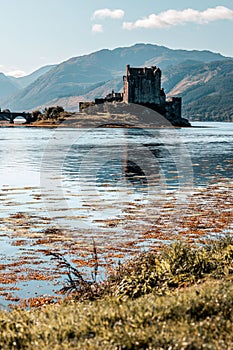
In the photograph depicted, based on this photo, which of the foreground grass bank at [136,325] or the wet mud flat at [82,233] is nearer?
the foreground grass bank at [136,325]

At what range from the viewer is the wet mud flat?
14.8 meters

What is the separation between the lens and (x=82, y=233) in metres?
20.4

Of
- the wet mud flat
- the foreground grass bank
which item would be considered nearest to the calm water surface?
the wet mud flat

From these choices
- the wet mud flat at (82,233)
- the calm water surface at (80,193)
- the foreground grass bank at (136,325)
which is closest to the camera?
the foreground grass bank at (136,325)

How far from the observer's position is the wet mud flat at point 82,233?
48.6 feet

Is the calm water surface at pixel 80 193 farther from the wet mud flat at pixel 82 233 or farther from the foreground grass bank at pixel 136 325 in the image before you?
the foreground grass bank at pixel 136 325

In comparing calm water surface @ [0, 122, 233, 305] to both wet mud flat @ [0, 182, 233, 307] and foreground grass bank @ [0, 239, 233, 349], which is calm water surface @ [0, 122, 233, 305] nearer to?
wet mud flat @ [0, 182, 233, 307]

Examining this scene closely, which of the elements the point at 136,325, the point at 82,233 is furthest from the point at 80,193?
the point at 136,325

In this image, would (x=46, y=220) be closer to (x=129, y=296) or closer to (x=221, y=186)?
(x=129, y=296)

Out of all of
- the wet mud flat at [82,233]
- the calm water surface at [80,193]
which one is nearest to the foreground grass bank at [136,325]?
the wet mud flat at [82,233]

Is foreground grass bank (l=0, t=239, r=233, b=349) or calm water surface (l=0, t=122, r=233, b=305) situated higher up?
foreground grass bank (l=0, t=239, r=233, b=349)

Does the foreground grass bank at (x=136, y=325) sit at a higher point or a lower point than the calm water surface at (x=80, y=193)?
higher

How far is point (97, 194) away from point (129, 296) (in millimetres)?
19634

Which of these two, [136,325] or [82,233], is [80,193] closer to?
[82,233]
